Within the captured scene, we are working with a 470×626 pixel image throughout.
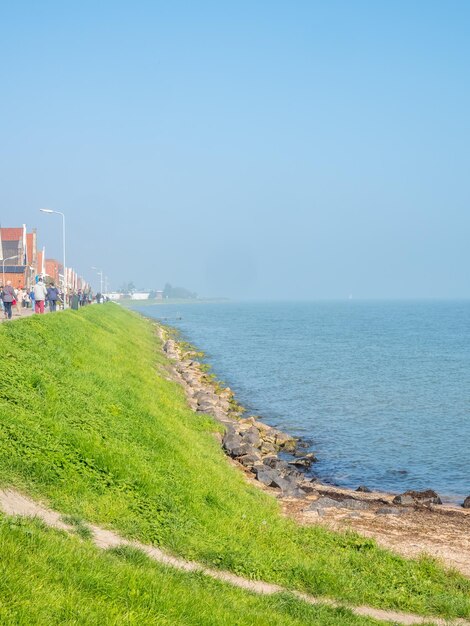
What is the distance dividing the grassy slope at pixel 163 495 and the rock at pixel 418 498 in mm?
4574

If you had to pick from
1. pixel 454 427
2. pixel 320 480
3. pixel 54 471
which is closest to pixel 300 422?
pixel 454 427

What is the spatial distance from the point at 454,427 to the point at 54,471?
2423 cm

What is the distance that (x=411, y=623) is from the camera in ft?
37.0

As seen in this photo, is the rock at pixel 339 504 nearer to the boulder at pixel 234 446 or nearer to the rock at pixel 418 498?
the rock at pixel 418 498

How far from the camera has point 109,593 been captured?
823 cm

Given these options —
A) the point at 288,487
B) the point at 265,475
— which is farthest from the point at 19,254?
the point at 288,487

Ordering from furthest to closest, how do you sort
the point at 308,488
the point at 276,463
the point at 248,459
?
the point at 276,463
the point at 248,459
the point at 308,488

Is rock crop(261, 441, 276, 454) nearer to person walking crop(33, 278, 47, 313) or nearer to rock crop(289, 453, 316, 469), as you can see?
rock crop(289, 453, 316, 469)

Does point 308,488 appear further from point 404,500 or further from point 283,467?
point 404,500

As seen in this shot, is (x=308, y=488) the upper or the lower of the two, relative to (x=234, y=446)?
lower

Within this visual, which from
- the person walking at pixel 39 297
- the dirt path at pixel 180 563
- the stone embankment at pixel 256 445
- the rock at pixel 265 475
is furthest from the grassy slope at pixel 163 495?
the person walking at pixel 39 297

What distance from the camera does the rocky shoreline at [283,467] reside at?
20.2m

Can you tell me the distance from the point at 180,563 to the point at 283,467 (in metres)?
13.4

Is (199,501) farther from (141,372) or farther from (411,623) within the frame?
(141,372)
